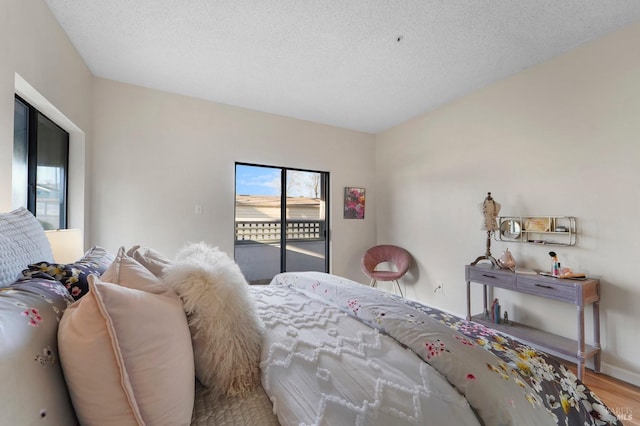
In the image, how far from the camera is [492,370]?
0.91 m

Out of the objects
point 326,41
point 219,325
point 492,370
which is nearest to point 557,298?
point 492,370

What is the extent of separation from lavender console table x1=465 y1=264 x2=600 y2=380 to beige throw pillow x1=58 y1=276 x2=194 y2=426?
265 cm

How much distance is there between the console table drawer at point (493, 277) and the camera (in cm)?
249

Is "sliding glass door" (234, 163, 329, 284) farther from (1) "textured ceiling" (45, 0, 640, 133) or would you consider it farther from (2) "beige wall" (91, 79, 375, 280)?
(1) "textured ceiling" (45, 0, 640, 133)

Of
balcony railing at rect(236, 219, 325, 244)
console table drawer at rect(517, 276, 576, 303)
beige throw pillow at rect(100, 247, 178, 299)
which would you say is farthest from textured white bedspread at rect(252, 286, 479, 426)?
balcony railing at rect(236, 219, 325, 244)

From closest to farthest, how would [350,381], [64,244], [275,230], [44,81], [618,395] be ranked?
1. [350,381]
2. [64,244]
3. [44,81]
4. [618,395]
5. [275,230]

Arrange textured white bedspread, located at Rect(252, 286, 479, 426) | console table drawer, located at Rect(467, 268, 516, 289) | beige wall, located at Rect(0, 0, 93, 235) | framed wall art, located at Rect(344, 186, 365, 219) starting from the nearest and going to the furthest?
1. textured white bedspread, located at Rect(252, 286, 479, 426)
2. beige wall, located at Rect(0, 0, 93, 235)
3. console table drawer, located at Rect(467, 268, 516, 289)
4. framed wall art, located at Rect(344, 186, 365, 219)

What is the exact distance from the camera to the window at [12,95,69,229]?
183cm

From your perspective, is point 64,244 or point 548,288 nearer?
point 64,244

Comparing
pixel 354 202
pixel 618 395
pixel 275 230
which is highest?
pixel 354 202

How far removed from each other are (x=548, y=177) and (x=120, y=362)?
326cm

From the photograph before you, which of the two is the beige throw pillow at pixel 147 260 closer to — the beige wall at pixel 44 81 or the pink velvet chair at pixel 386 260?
the beige wall at pixel 44 81

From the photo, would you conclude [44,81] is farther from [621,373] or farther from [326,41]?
[621,373]

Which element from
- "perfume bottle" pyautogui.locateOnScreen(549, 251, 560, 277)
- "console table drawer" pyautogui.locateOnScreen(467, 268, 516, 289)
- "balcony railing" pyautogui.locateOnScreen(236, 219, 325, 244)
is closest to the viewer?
"perfume bottle" pyautogui.locateOnScreen(549, 251, 560, 277)
